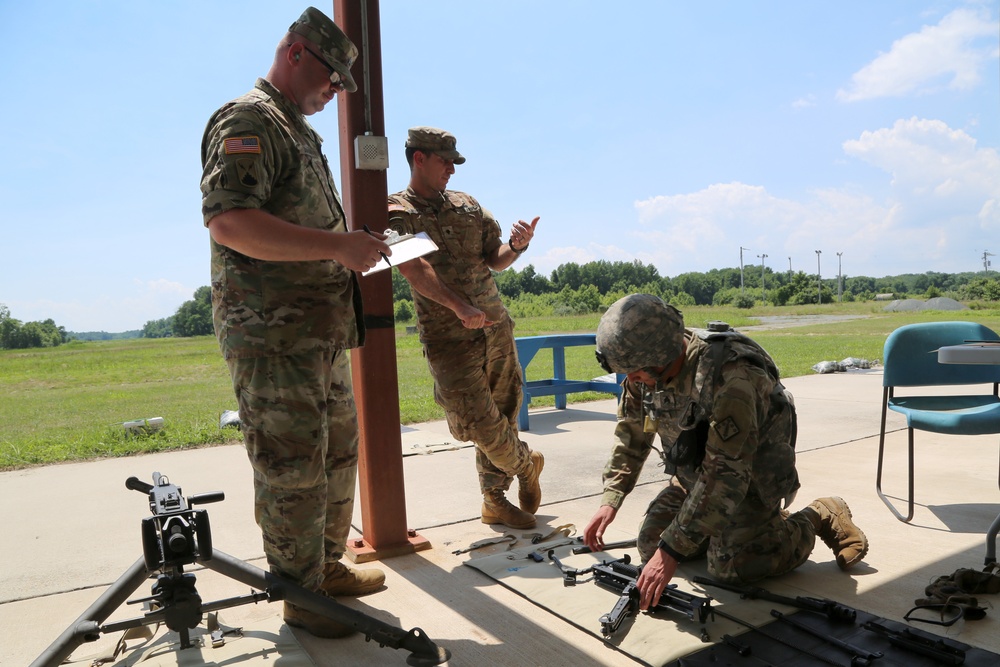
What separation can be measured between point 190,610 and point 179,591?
0.06 m

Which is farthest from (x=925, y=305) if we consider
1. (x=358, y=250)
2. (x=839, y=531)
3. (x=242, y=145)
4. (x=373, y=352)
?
(x=242, y=145)

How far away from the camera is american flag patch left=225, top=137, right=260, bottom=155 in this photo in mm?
→ 2188

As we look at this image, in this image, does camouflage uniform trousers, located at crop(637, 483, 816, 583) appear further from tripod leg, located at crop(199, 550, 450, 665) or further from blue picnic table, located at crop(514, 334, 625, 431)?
blue picnic table, located at crop(514, 334, 625, 431)

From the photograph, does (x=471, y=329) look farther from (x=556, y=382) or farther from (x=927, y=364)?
(x=556, y=382)

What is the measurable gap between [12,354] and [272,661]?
107 feet

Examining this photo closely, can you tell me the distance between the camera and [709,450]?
2.50 metres

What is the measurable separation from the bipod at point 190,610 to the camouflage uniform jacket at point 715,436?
90 centimetres

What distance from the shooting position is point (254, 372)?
2369mm

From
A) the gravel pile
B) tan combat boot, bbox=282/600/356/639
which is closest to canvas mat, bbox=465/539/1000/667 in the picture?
tan combat boot, bbox=282/600/356/639

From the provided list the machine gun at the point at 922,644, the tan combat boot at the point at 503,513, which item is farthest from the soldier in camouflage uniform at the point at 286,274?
the machine gun at the point at 922,644

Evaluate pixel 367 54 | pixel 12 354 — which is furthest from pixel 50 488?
pixel 12 354

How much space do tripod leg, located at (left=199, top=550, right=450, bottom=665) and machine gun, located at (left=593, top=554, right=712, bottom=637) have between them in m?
0.60

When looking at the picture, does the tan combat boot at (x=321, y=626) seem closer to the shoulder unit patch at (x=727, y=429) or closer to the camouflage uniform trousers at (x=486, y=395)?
the camouflage uniform trousers at (x=486, y=395)

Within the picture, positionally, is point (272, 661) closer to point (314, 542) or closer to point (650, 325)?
point (314, 542)
